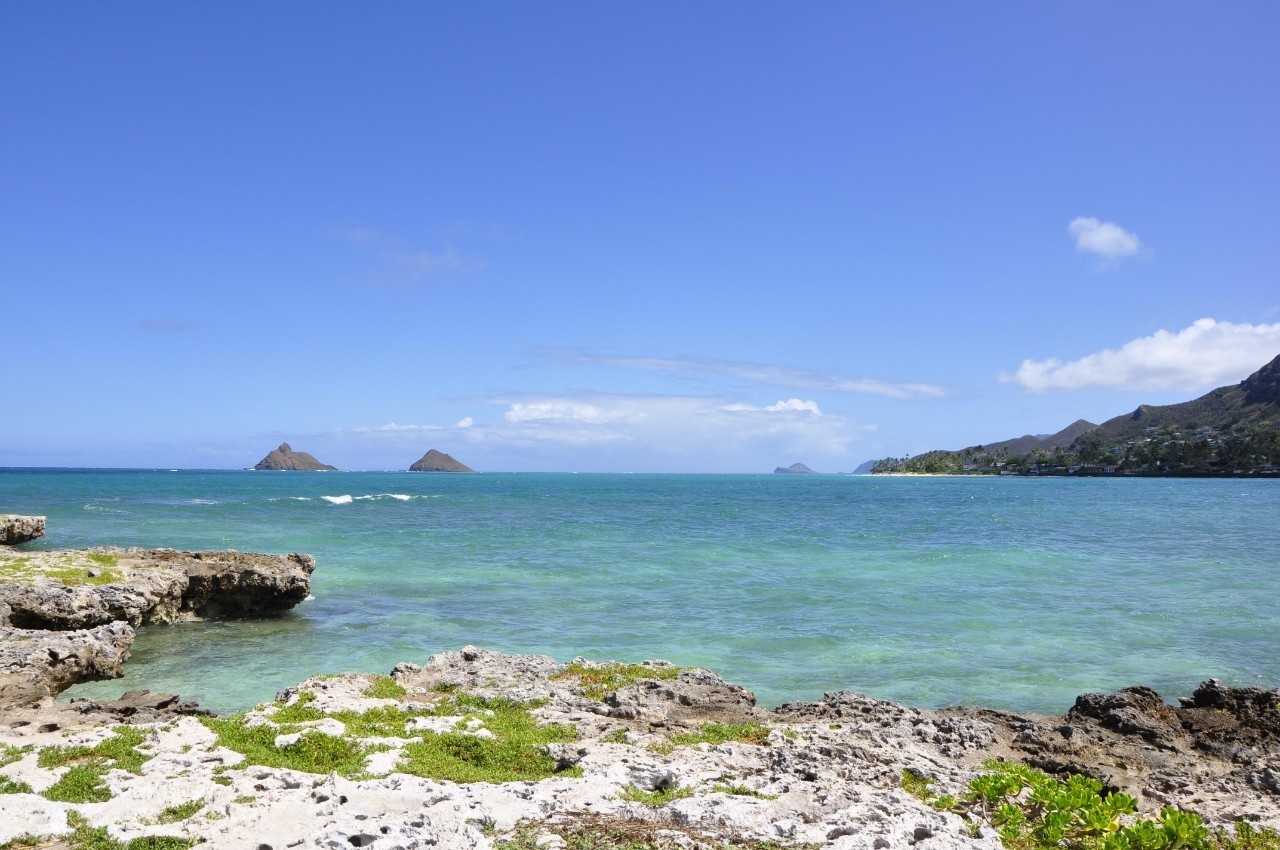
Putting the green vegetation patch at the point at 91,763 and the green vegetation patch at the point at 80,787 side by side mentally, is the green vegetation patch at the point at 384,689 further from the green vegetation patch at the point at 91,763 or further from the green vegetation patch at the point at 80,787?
the green vegetation patch at the point at 80,787

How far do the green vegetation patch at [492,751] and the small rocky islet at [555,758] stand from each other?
1.9 inches

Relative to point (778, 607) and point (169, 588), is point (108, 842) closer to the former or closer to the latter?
point (169, 588)

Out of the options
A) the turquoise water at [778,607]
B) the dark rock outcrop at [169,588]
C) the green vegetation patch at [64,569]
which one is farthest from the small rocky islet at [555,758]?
the green vegetation patch at [64,569]

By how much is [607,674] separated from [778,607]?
13502 millimetres

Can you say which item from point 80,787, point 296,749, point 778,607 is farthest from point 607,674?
point 778,607

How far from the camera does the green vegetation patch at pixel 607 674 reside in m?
14.7

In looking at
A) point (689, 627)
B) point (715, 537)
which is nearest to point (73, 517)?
point (715, 537)

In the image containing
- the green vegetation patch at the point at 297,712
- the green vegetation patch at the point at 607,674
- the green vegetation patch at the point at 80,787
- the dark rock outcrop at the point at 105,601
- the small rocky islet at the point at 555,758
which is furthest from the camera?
the dark rock outcrop at the point at 105,601

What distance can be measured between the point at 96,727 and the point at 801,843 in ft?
34.2

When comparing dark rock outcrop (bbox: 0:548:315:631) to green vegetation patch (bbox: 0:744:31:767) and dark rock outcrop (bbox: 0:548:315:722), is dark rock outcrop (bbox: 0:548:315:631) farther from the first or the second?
green vegetation patch (bbox: 0:744:31:767)

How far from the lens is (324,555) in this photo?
41.8 m

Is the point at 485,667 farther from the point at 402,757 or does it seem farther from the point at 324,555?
the point at 324,555

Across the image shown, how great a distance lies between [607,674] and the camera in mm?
15648

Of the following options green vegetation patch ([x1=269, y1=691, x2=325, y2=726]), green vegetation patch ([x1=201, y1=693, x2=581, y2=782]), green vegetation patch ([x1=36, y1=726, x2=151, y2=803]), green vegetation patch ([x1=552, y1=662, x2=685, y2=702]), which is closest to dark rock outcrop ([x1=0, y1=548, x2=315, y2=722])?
green vegetation patch ([x1=269, y1=691, x2=325, y2=726])
